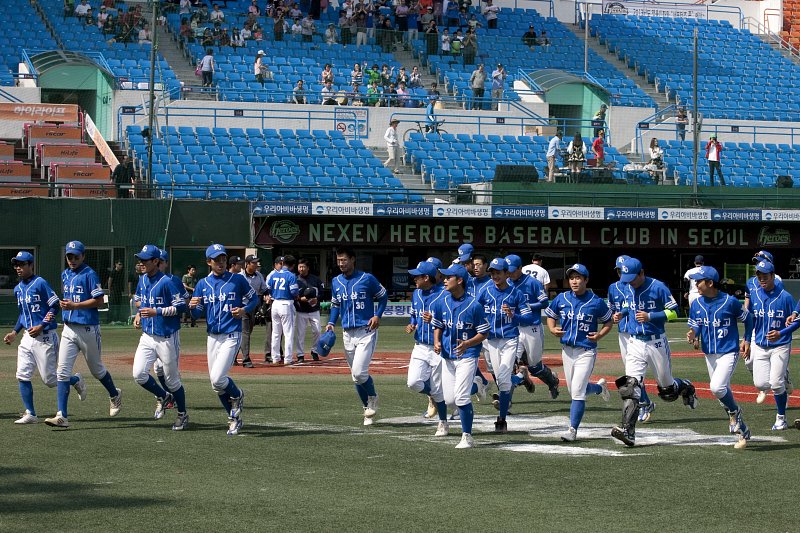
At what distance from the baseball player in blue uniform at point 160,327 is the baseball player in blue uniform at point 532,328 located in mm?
4217

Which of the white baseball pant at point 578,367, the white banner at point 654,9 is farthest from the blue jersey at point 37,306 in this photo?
the white banner at point 654,9

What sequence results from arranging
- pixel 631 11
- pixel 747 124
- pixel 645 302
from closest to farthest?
pixel 645 302 → pixel 747 124 → pixel 631 11

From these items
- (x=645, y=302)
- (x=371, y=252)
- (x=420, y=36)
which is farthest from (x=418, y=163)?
(x=645, y=302)

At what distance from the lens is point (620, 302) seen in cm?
1268

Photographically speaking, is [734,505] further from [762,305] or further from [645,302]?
[762,305]

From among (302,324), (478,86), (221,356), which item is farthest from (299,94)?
(221,356)

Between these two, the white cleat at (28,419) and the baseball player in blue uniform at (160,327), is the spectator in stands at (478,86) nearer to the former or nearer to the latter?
the baseball player in blue uniform at (160,327)

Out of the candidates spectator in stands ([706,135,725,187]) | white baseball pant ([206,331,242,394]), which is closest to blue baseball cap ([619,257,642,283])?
white baseball pant ([206,331,242,394])

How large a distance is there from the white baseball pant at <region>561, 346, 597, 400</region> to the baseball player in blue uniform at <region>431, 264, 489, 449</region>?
3.40ft

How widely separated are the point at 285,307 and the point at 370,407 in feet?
26.7

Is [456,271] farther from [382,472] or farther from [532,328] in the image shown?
[532,328]

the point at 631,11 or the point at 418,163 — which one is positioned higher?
the point at 631,11

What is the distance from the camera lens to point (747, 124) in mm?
46500

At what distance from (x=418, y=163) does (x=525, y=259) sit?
5673 millimetres
